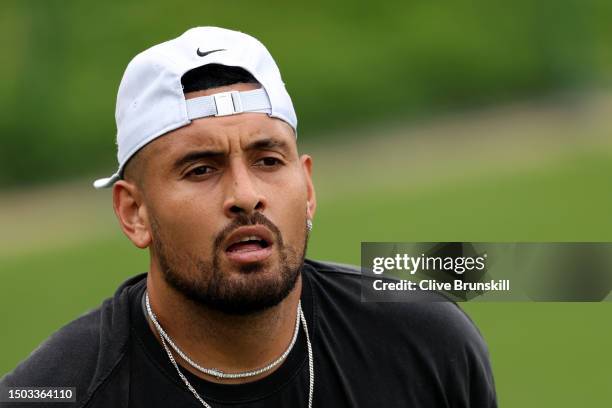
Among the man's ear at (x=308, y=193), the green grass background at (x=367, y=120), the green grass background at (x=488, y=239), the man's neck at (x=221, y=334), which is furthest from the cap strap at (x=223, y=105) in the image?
the green grass background at (x=367, y=120)

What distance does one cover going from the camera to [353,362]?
Result: 4242 mm

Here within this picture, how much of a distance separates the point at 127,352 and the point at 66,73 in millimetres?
9697

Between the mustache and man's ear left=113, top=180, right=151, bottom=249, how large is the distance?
1.04 ft

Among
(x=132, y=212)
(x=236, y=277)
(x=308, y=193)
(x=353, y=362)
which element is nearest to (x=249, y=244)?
(x=236, y=277)

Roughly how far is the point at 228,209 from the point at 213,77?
0.45 meters

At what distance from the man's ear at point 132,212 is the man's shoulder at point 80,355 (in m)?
0.24

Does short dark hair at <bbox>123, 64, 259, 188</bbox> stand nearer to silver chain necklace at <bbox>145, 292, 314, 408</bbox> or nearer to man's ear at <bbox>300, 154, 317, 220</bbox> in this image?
man's ear at <bbox>300, 154, 317, 220</bbox>

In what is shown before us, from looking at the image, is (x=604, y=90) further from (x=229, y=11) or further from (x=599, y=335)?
(x=599, y=335)

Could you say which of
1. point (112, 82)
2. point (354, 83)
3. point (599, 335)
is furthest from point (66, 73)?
point (599, 335)

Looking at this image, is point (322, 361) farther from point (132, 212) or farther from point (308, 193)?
point (132, 212)

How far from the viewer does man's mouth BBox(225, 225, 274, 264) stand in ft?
12.7

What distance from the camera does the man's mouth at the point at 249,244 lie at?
386cm

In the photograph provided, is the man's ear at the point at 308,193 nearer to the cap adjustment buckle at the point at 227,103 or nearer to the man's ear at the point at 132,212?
the cap adjustment buckle at the point at 227,103

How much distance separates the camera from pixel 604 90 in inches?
553
